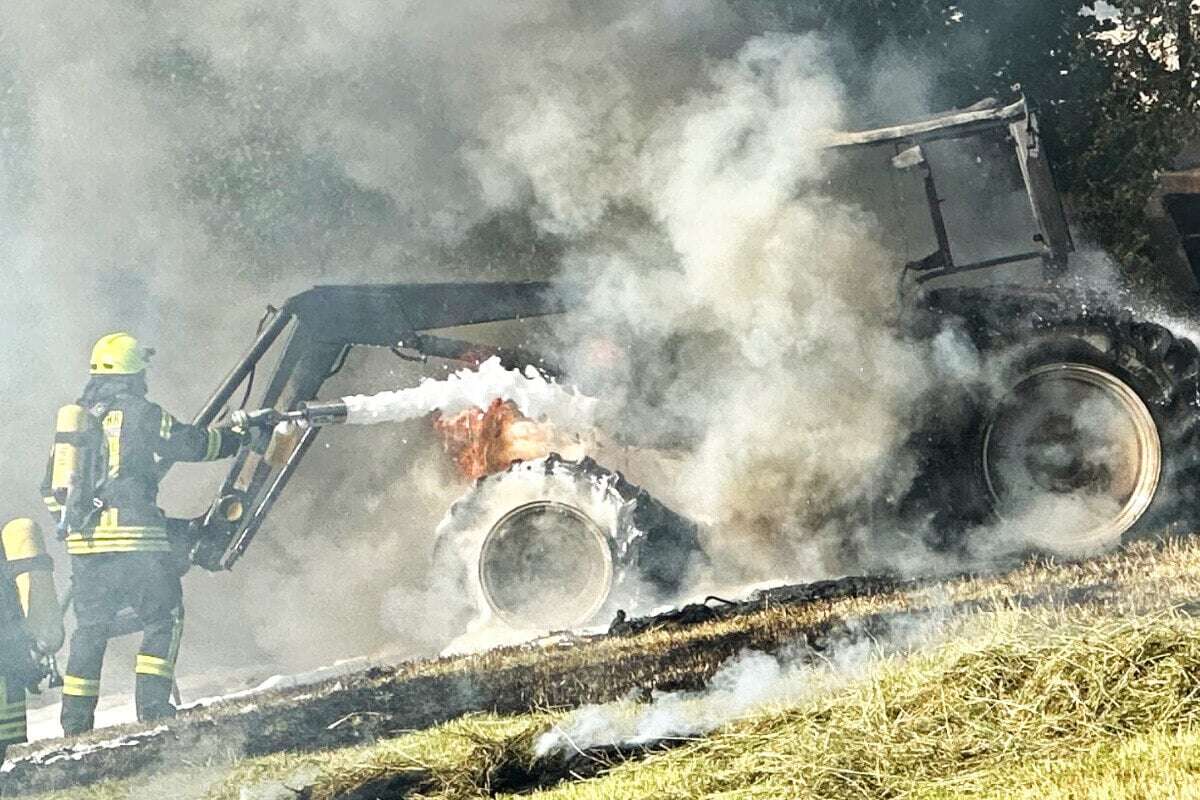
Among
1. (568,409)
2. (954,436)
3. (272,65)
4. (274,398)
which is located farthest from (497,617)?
(272,65)

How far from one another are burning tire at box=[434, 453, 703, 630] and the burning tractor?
0.01 meters

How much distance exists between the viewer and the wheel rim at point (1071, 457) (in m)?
11.1

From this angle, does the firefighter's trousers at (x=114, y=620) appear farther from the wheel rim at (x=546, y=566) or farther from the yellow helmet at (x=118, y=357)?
the wheel rim at (x=546, y=566)

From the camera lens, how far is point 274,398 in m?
12.3

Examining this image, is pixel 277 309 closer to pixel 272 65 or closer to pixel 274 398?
pixel 274 398

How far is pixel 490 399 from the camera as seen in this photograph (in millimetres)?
12180

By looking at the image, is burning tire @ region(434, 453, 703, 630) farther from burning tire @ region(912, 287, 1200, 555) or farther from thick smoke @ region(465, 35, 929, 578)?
burning tire @ region(912, 287, 1200, 555)

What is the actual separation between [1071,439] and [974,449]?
62cm

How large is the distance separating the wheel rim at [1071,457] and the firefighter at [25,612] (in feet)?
19.4

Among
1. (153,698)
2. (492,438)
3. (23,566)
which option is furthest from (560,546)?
(23,566)

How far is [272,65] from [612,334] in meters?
4.83

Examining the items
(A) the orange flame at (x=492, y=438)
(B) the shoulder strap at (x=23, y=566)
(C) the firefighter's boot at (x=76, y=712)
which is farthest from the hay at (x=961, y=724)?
(A) the orange flame at (x=492, y=438)

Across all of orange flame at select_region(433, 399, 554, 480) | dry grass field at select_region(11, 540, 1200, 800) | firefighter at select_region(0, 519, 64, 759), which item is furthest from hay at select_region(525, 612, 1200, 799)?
orange flame at select_region(433, 399, 554, 480)

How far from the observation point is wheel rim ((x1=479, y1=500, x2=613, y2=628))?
11266 mm
